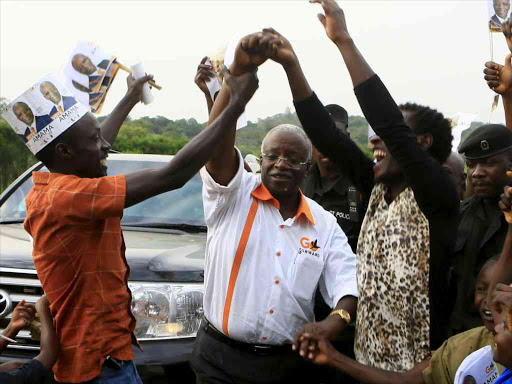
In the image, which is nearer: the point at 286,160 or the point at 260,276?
the point at 260,276

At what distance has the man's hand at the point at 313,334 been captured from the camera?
2730 mm

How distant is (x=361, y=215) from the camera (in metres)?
4.14

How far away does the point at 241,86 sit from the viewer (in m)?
2.69

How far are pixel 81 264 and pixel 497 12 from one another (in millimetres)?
2894

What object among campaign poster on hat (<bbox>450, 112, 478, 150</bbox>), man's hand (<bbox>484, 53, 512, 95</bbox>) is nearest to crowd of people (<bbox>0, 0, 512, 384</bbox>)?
man's hand (<bbox>484, 53, 512, 95</bbox>)

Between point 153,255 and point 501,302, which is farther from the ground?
point 501,302

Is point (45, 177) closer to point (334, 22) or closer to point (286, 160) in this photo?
point (286, 160)

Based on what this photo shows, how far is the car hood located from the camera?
384cm

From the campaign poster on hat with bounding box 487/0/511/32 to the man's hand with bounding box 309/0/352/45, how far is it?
1594 millimetres

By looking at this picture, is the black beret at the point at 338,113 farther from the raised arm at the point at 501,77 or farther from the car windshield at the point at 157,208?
the raised arm at the point at 501,77

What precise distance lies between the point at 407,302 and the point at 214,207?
0.96 m

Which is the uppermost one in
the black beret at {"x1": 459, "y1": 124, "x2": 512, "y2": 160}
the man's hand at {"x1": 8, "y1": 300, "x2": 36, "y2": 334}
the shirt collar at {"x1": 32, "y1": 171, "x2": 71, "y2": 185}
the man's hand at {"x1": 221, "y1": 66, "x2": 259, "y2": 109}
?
the man's hand at {"x1": 221, "y1": 66, "x2": 259, "y2": 109}

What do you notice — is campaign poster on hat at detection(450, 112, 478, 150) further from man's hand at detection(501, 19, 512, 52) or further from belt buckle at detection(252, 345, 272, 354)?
belt buckle at detection(252, 345, 272, 354)

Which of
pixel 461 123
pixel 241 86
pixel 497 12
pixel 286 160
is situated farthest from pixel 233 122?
pixel 461 123
